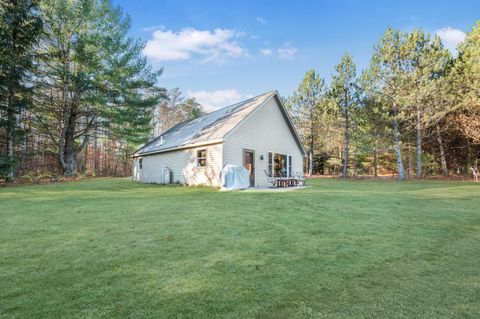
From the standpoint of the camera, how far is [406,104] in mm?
17125

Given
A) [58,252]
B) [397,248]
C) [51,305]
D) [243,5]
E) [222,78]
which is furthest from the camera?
[222,78]

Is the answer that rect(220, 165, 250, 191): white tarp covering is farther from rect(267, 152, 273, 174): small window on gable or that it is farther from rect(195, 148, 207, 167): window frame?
rect(267, 152, 273, 174): small window on gable

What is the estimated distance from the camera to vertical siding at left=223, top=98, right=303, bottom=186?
11762 mm

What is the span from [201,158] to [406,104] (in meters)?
14.7

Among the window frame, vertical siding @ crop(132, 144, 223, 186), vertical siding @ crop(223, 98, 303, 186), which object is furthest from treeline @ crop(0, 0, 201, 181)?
vertical siding @ crop(223, 98, 303, 186)

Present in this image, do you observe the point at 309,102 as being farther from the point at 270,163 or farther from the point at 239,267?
the point at 239,267

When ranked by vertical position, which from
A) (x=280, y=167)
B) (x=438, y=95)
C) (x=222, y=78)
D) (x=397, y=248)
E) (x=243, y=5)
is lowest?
(x=397, y=248)

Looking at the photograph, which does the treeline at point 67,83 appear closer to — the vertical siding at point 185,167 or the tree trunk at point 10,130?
the tree trunk at point 10,130

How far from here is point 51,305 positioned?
189 cm

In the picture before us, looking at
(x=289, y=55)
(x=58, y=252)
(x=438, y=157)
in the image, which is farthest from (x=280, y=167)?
(x=438, y=157)

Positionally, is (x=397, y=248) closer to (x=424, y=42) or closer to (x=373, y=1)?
(x=373, y=1)

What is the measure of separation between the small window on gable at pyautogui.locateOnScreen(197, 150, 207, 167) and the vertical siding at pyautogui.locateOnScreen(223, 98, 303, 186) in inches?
56.6

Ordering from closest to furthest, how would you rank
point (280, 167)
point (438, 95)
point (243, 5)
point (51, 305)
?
point (51, 305)
point (243, 5)
point (280, 167)
point (438, 95)

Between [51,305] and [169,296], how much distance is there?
34.2 inches
